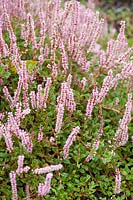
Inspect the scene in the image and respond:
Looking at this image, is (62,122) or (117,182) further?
(62,122)

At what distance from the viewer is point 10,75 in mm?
3047

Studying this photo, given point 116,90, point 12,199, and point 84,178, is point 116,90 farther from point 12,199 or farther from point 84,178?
point 12,199

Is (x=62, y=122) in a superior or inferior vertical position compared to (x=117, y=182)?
superior

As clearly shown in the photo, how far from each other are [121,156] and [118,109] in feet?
1.16

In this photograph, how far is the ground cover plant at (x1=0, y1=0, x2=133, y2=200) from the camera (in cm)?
254

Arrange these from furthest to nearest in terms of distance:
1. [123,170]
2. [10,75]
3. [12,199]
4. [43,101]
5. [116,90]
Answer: [116,90] → [10,75] → [123,170] → [43,101] → [12,199]

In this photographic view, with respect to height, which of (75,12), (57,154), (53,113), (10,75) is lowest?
(57,154)

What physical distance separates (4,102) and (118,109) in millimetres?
836

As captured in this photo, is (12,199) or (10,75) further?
(10,75)

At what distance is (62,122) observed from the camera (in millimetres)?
2812

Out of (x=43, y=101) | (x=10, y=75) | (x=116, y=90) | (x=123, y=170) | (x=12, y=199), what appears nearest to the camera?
(x=12, y=199)

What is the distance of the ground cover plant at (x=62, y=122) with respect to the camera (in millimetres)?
2543

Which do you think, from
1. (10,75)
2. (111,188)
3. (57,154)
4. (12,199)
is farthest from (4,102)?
(111,188)

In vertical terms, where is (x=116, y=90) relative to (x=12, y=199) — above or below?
above
